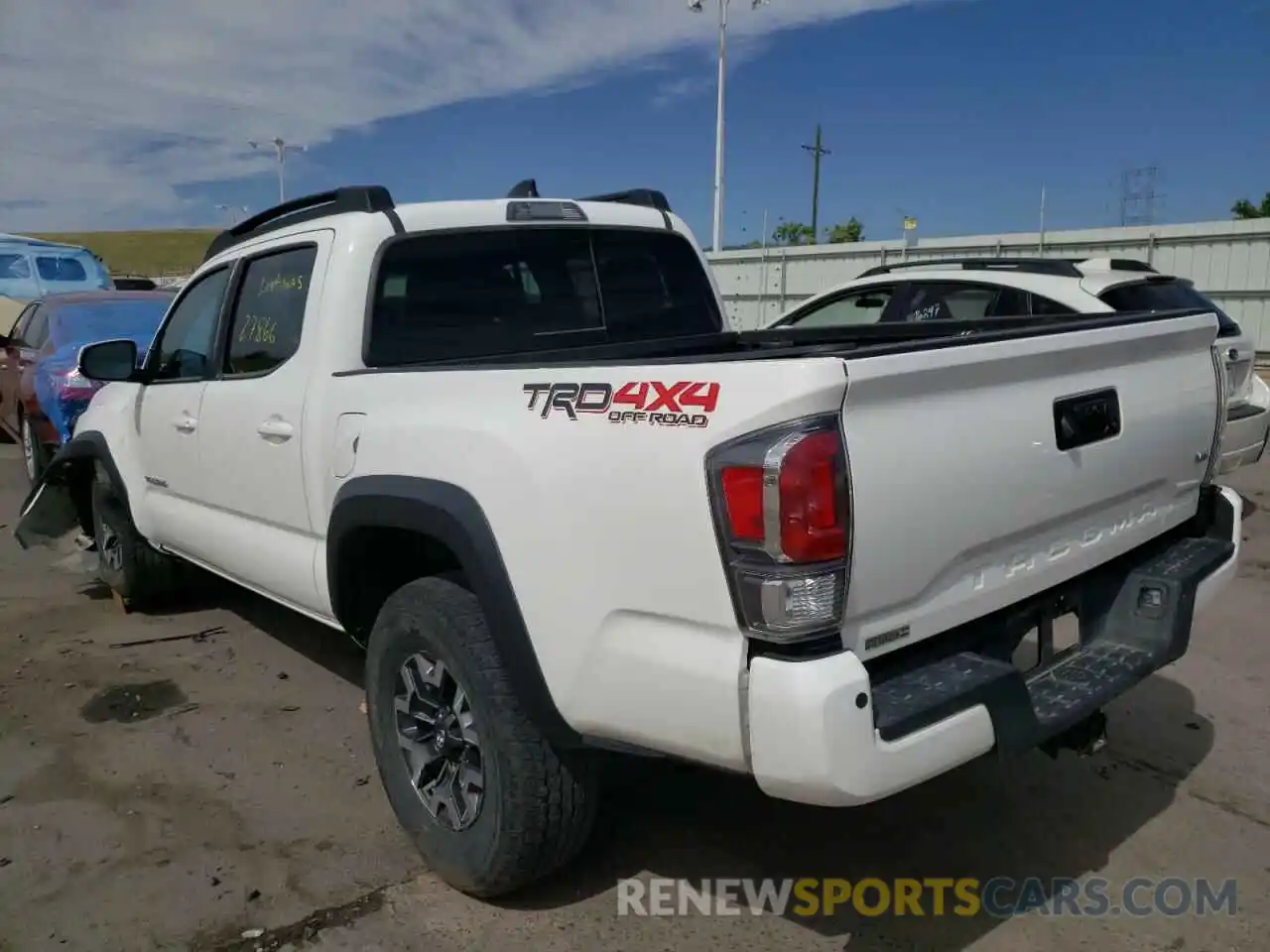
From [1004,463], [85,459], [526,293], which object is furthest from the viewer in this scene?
[85,459]

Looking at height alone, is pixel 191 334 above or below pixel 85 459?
above

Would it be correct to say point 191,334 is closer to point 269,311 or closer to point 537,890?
point 269,311

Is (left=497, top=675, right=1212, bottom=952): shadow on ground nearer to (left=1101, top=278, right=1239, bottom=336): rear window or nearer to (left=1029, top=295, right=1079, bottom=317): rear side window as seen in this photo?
(left=1029, top=295, right=1079, bottom=317): rear side window

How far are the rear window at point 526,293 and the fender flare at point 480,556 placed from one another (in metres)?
0.79

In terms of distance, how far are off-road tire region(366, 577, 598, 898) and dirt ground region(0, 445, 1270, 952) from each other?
7.0 inches

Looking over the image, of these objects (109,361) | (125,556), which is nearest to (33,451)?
(125,556)

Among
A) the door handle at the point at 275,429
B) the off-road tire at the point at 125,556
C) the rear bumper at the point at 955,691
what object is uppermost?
the door handle at the point at 275,429

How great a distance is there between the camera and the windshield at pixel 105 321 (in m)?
8.70

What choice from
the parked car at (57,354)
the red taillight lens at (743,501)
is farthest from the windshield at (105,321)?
the red taillight lens at (743,501)

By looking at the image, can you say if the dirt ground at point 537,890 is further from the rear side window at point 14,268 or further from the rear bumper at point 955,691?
the rear side window at point 14,268

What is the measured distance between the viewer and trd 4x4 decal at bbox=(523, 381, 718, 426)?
2090 millimetres

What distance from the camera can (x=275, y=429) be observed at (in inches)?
143

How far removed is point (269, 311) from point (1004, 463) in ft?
9.26

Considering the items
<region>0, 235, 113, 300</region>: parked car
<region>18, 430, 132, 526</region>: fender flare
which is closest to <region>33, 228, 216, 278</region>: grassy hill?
<region>0, 235, 113, 300</region>: parked car
